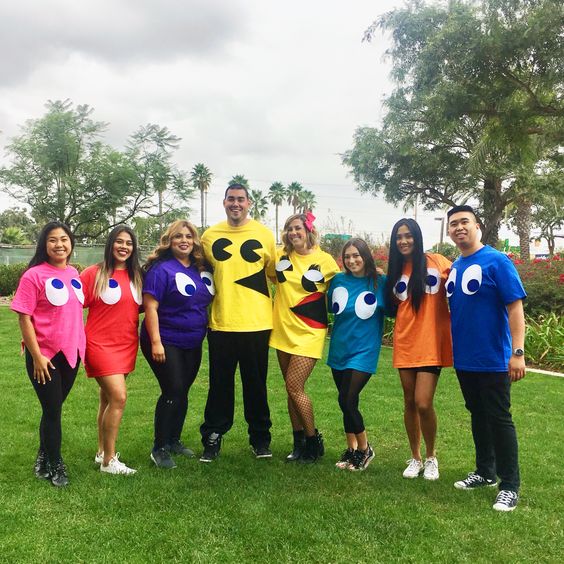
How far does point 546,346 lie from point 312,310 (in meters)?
6.35

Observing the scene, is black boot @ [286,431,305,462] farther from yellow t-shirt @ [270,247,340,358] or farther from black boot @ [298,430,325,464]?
yellow t-shirt @ [270,247,340,358]

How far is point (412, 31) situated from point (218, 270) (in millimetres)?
17173

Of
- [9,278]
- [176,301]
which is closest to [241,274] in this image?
[176,301]

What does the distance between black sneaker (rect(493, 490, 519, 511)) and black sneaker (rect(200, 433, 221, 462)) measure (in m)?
2.22

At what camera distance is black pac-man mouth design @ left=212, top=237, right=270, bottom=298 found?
4480mm

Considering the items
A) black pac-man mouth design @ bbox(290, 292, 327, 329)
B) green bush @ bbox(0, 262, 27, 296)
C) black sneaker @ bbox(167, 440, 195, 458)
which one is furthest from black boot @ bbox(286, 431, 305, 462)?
green bush @ bbox(0, 262, 27, 296)

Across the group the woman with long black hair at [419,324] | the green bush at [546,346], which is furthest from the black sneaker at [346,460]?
the green bush at [546,346]

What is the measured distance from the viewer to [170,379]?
169 inches

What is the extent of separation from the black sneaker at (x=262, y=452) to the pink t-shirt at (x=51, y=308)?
1.75m

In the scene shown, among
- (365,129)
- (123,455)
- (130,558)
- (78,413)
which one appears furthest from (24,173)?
(130,558)

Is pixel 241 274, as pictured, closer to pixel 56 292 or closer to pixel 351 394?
pixel 351 394

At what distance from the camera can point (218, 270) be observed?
4512 millimetres

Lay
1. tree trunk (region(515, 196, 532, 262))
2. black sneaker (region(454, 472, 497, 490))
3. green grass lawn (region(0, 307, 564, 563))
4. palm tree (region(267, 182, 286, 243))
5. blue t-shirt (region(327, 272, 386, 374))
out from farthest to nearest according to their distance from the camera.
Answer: palm tree (region(267, 182, 286, 243))
tree trunk (region(515, 196, 532, 262))
blue t-shirt (region(327, 272, 386, 374))
black sneaker (region(454, 472, 497, 490))
green grass lawn (region(0, 307, 564, 563))

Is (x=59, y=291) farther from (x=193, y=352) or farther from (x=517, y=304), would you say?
(x=517, y=304)
